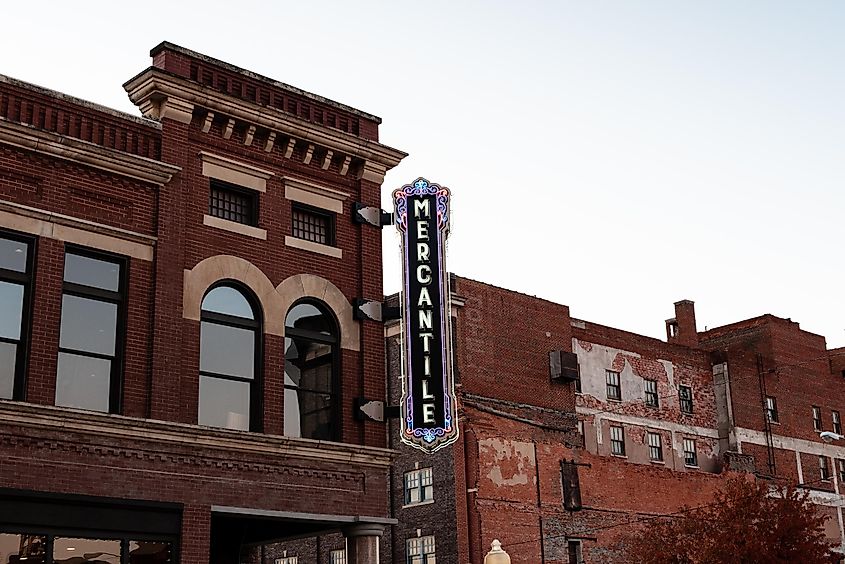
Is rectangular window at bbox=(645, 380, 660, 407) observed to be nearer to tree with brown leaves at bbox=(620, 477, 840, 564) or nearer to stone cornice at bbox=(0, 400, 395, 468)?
tree with brown leaves at bbox=(620, 477, 840, 564)

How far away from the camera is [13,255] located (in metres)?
19.6

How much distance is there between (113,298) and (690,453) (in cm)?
4674

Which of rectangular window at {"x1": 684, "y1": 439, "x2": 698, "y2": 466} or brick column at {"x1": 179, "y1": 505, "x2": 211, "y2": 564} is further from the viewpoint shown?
rectangular window at {"x1": 684, "y1": 439, "x2": 698, "y2": 466}

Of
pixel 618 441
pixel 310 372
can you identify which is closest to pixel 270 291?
pixel 310 372

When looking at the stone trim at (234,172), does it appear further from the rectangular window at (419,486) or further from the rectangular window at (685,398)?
the rectangular window at (685,398)

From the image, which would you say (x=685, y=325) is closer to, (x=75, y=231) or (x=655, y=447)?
(x=655, y=447)

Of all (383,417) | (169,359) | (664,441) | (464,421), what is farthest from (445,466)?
(169,359)

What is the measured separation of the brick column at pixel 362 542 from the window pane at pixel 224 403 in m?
3.19

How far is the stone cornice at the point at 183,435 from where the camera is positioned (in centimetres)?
→ 1861

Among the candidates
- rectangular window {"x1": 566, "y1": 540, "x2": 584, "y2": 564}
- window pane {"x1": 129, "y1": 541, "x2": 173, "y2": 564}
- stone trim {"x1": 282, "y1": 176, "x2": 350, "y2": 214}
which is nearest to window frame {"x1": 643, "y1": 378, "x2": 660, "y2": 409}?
rectangular window {"x1": 566, "y1": 540, "x2": 584, "y2": 564}

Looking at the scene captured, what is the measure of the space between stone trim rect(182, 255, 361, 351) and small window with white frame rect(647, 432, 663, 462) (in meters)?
38.2

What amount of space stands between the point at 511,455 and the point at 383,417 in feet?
81.8

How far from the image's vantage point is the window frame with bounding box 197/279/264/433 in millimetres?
21891

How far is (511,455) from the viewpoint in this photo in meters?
47.7
